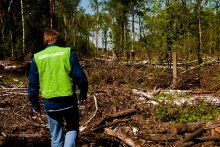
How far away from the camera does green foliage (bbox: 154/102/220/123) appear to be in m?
11.0

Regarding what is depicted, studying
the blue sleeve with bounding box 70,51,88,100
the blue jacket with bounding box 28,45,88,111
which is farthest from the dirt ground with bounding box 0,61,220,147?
the blue sleeve with bounding box 70,51,88,100

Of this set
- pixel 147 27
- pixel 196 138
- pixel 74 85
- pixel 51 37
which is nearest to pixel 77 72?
pixel 74 85

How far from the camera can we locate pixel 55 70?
6250mm

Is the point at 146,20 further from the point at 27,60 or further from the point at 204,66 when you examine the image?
the point at 27,60

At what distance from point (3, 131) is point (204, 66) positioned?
39.2ft

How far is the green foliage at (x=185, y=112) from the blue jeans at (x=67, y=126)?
476 centimetres

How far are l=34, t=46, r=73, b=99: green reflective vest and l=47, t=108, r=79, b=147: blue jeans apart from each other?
31 cm

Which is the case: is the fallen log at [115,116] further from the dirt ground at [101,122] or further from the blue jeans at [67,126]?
the blue jeans at [67,126]

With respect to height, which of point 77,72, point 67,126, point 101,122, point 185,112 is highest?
point 77,72

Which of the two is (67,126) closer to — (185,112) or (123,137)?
(123,137)

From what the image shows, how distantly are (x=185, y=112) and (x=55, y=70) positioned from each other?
6031 millimetres

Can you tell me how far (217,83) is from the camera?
14.8 metres

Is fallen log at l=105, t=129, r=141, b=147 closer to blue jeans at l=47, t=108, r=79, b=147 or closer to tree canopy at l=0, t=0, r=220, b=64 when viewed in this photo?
blue jeans at l=47, t=108, r=79, b=147

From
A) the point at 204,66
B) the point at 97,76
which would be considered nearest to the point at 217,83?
the point at 204,66
